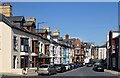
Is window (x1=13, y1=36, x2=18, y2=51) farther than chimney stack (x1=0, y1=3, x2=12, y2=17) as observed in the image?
No

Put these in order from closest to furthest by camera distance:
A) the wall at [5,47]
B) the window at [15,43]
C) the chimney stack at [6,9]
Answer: the wall at [5,47], the window at [15,43], the chimney stack at [6,9]

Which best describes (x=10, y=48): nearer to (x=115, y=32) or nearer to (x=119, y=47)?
(x=119, y=47)

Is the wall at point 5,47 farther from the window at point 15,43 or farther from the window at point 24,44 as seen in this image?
the window at point 24,44

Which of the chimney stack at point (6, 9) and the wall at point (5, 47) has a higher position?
the chimney stack at point (6, 9)

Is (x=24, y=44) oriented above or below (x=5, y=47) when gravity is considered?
Answer: above

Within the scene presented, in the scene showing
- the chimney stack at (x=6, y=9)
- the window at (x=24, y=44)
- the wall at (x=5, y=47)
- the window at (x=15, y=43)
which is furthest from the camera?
the chimney stack at (x=6, y=9)

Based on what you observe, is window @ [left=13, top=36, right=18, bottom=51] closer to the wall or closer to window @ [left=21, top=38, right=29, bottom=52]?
the wall

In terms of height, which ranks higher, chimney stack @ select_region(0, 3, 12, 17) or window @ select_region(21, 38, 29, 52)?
chimney stack @ select_region(0, 3, 12, 17)

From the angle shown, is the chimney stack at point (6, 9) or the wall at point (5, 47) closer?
the wall at point (5, 47)

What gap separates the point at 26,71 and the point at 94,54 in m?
127

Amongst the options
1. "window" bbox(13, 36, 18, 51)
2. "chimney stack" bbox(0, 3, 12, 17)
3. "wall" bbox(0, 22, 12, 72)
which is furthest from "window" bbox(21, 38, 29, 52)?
"chimney stack" bbox(0, 3, 12, 17)

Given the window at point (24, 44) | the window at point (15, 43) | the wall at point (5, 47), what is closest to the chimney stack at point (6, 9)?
the window at point (24, 44)

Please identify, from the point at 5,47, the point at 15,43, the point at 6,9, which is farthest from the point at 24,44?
the point at 6,9

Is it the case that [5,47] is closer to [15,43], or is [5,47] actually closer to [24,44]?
[15,43]
